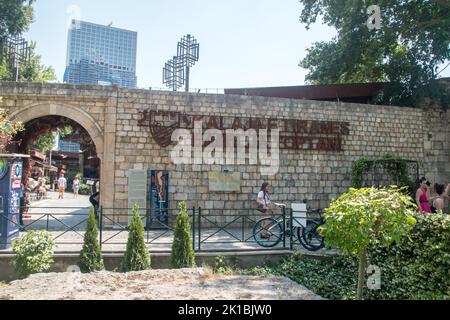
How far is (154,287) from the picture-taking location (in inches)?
200

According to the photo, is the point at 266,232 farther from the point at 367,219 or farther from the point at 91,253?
the point at 367,219

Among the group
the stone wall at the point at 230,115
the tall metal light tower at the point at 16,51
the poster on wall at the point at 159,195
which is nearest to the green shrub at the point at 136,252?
the poster on wall at the point at 159,195

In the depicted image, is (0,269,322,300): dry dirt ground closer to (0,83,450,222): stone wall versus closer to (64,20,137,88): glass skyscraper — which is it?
(0,83,450,222): stone wall

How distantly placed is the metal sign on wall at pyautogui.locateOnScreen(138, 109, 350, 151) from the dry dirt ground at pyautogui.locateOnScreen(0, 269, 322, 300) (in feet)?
20.2

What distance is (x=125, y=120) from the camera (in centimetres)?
1120

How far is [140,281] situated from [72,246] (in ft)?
10.9

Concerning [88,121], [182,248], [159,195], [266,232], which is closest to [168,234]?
[159,195]

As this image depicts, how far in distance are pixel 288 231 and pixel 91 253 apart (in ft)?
14.7

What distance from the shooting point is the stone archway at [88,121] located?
35.5ft

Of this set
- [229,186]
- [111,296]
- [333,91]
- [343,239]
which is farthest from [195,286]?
[333,91]

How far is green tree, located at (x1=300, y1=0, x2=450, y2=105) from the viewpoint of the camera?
14398 mm

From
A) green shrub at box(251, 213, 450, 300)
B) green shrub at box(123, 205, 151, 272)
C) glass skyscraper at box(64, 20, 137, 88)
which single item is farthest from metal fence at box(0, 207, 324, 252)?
glass skyscraper at box(64, 20, 137, 88)

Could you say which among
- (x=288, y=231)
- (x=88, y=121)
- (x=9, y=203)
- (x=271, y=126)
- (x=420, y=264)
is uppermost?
(x=271, y=126)

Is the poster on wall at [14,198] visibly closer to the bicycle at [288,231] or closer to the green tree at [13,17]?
the bicycle at [288,231]
